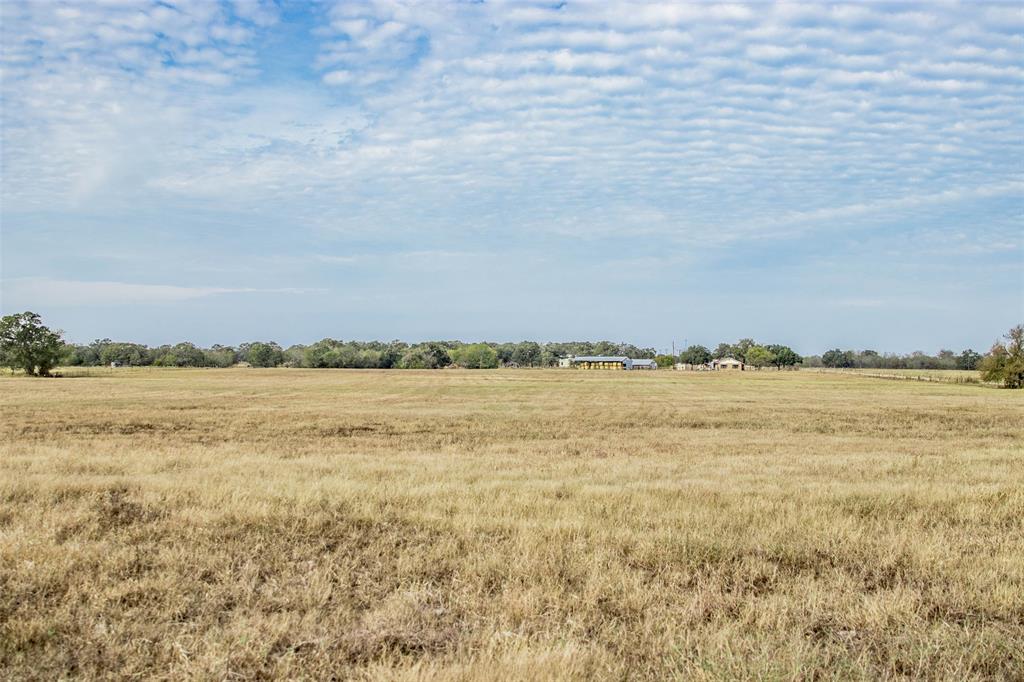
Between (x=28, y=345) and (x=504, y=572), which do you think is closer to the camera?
(x=504, y=572)

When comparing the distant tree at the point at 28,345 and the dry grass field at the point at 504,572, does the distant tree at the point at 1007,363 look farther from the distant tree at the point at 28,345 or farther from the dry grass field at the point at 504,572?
the distant tree at the point at 28,345

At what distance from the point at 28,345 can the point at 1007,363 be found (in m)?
160

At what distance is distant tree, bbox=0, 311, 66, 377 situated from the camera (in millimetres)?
116625

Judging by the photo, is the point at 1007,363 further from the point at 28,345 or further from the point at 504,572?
the point at 28,345

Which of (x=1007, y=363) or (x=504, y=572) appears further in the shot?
(x=1007, y=363)

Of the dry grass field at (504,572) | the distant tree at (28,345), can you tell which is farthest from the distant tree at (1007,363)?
the distant tree at (28,345)

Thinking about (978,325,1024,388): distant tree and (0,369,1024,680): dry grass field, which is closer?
(0,369,1024,680): dry grass field

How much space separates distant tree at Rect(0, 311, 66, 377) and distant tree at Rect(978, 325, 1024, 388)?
156569 mm


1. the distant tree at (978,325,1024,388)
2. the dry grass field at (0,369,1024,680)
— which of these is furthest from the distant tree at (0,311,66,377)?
the distant tree at (978,325,1024,388)

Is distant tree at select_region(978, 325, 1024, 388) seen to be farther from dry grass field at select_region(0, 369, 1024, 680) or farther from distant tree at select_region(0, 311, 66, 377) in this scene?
distant tree at select_region(0, 311, 66, 377)

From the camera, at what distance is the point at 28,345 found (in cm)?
11712

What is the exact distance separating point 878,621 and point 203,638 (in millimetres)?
6193

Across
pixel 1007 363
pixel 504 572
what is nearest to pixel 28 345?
pixel 504 572

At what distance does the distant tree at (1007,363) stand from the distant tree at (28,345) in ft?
514
